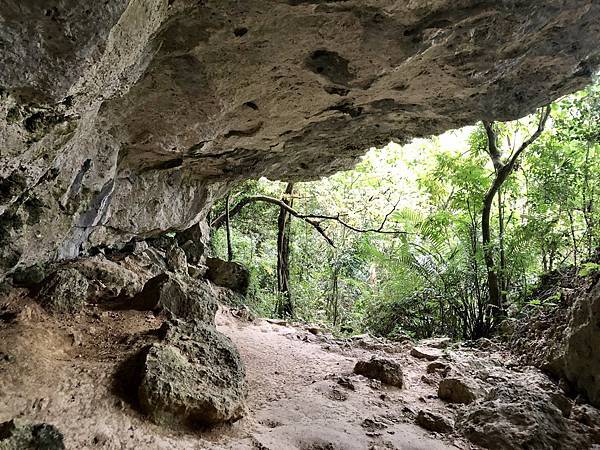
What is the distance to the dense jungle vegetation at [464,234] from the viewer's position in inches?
255

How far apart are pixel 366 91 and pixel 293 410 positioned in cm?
334

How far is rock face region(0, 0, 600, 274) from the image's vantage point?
220cm

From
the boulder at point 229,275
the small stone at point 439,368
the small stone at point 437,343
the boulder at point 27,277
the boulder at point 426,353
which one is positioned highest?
the boulder at point 229,275

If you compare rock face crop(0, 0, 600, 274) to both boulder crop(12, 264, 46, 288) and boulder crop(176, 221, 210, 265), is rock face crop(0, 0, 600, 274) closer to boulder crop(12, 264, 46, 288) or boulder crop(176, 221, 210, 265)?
boulder crop(12, 264, 46, 288)

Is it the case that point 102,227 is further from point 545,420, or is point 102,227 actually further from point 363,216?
point 363,216

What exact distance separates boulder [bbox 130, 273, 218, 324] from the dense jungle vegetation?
407 cm

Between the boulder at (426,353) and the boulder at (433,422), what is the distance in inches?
75.4

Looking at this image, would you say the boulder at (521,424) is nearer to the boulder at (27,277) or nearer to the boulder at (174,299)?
the boulder at (174,299)

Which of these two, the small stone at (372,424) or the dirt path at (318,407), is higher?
the dirt path at (318,407)

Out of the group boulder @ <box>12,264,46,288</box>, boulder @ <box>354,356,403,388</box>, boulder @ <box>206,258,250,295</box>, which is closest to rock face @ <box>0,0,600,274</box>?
boulder @ <box>12,264,46,288</box>

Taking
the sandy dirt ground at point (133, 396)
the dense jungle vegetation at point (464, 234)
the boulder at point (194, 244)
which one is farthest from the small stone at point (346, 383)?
the boulder at point (194, 244)

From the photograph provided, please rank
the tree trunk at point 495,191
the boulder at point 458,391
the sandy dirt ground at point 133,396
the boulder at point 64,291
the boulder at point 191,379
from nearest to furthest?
the sandy dirt ground at point 133,396
the boulder at point 191,379
the boulder at point 64,291
the boulder at point 458,391
the tree trunk at point 495,191

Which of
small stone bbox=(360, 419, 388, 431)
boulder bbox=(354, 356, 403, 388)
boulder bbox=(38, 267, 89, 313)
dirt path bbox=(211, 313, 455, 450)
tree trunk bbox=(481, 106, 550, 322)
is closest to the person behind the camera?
dirt path bbox=(211, 313, 455, 450)

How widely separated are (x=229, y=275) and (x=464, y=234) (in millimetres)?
4867
